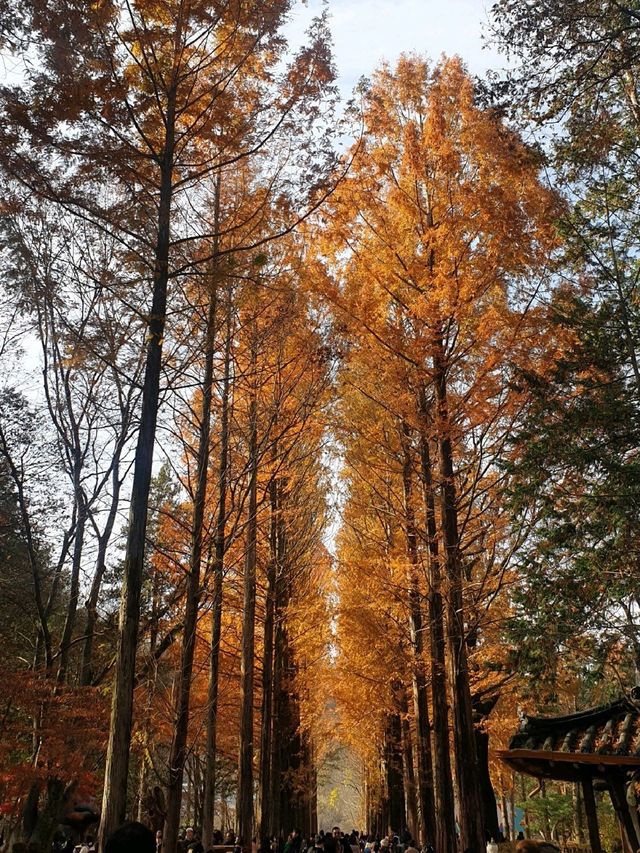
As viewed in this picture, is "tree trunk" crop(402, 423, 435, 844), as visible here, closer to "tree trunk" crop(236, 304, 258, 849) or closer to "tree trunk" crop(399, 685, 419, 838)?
"tree trunk" crop(236, 304, 258, 849)

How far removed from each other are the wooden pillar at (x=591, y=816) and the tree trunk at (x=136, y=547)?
19.7ft

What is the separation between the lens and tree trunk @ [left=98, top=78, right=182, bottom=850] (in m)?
4.80

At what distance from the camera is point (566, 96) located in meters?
6.41

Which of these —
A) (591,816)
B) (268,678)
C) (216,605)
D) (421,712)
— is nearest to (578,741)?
(591,816)

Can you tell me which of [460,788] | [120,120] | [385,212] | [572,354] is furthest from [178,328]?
[460,788]

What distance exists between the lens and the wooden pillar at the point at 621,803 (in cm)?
805

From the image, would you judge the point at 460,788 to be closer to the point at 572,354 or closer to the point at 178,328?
the point at 572,354

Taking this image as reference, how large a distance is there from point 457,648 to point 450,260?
16.5ft

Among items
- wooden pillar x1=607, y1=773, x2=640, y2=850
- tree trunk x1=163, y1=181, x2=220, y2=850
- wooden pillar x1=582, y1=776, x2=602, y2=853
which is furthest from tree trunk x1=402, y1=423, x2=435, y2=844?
tree trunk x1=163, y1=181, x2=220, y2=850

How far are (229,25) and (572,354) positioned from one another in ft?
19.4

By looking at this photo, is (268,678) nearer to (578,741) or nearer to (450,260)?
(578,741)

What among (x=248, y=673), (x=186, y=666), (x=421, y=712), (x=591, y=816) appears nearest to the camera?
(x=186, y=666)

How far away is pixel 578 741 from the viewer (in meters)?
8.71

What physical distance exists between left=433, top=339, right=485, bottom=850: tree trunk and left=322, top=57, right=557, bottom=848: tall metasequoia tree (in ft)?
0.05
